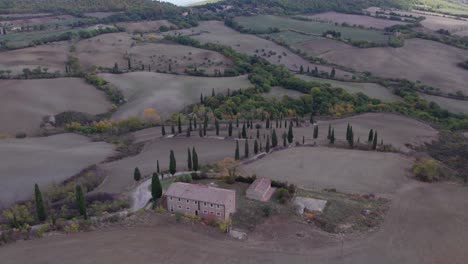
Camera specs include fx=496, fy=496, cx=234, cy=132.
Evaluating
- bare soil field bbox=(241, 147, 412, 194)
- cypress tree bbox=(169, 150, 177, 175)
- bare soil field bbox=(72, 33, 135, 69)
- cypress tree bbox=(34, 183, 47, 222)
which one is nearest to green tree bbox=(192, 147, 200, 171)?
cypress tree bbox=(169, 150, 177, 175)

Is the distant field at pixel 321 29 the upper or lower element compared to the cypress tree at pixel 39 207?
upper

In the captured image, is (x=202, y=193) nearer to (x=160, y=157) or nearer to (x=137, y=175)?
(x=137, y=175)

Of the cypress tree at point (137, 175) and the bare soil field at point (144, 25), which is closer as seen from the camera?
the cypress tree at point (137, 175)

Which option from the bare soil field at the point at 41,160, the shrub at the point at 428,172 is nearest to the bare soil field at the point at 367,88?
the shrub at the point at 428,172

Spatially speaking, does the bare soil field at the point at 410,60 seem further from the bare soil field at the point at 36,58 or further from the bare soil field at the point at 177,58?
the bare soil field at the point at 36,58

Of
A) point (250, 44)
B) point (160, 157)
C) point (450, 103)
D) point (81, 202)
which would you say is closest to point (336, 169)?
point (160, 157)

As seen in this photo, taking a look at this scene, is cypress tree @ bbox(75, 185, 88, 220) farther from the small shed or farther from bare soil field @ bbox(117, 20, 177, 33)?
bare soil field @ bbox(117, 20, 177, 33)

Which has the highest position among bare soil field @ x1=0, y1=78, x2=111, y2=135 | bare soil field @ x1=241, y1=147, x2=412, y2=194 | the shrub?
the shrub
